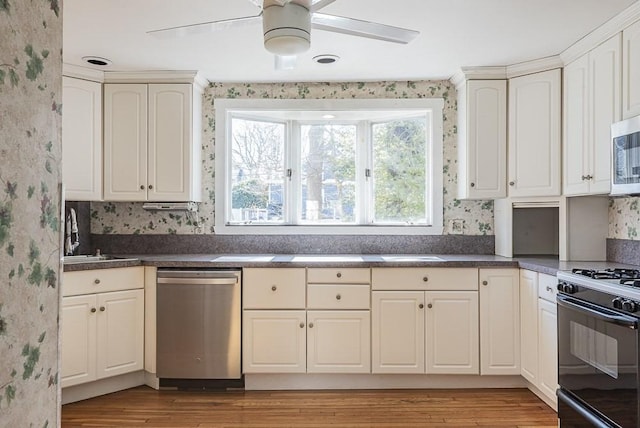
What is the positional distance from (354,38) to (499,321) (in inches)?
82.2

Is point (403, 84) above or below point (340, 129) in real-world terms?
above

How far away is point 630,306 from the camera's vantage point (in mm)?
1952

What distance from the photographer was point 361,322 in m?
3.21

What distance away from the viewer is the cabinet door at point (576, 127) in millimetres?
2926

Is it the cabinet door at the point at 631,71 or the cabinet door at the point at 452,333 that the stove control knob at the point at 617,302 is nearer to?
the cabinet door at the point at 631,71

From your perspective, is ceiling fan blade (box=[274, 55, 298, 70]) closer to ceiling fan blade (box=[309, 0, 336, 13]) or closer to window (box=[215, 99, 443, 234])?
ceiling fan blade (box=[309, 0, 336, 13])

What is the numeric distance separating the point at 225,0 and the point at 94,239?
238cm

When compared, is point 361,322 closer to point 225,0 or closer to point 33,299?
point 225,0

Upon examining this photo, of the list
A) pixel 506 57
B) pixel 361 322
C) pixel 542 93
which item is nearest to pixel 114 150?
pixel 361 322

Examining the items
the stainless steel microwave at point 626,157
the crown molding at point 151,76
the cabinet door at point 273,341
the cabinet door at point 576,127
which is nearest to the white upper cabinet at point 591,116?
the cabinet door at point 576,127

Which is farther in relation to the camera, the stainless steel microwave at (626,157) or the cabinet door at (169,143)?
the cabinet door at (169,143)

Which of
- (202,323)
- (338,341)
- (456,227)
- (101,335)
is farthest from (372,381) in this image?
(101,335)

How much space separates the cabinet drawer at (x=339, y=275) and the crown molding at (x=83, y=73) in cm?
212

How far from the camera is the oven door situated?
198cm
